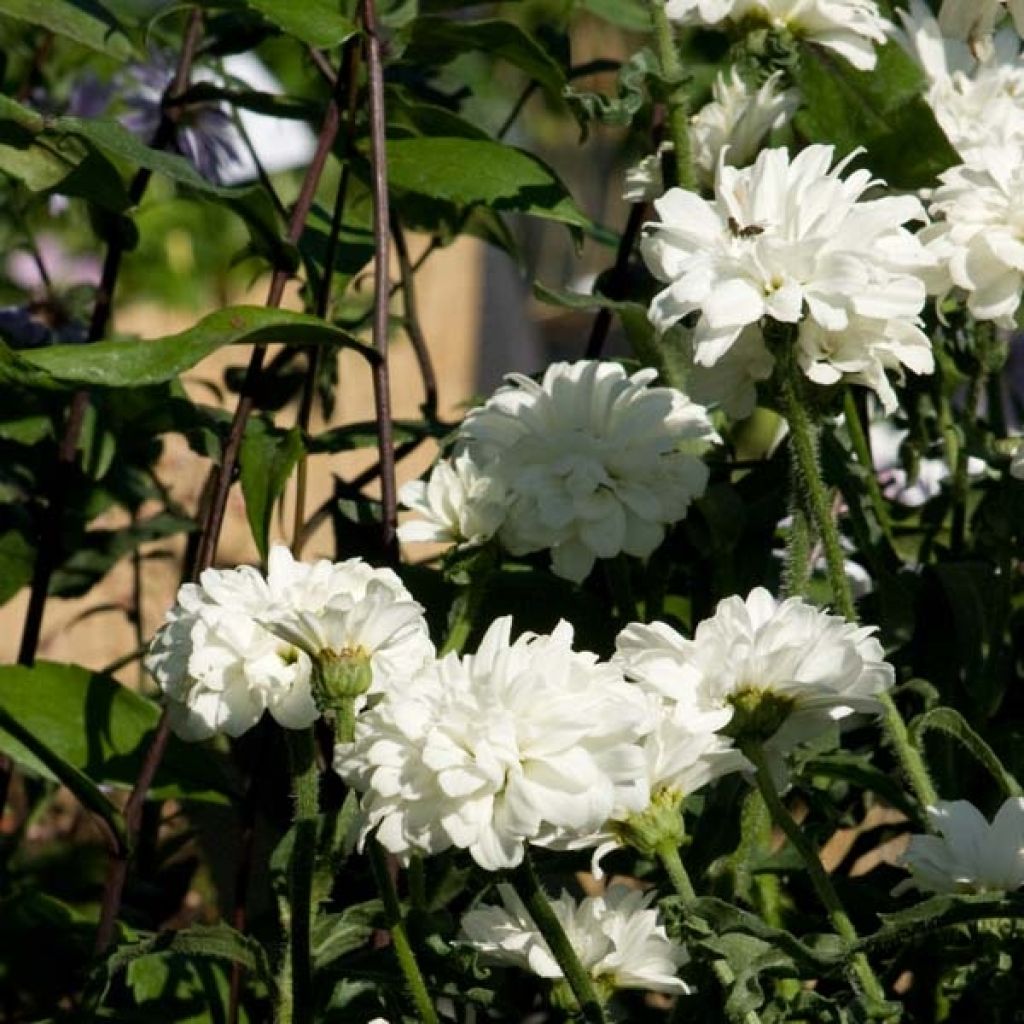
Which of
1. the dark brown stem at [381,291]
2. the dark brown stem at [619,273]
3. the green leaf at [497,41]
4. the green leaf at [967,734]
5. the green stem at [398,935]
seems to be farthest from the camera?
the dark brown stem at [619,273]

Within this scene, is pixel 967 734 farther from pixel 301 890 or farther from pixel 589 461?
pixel 301 890

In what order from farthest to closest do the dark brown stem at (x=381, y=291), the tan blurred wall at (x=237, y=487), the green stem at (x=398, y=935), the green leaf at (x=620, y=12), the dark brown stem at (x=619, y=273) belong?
1. the tan blurred wall at (x=237, y=487)
2. the green leaf at (x=620, y=12)
3. the dark brown stem at (x=619, y=273)
4. the dark brown stem at (x=381, y=291)
5. the green stem at (x=398, y=935)

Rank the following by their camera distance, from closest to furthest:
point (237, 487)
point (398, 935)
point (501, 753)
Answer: point (501, 753) → point (398, 935) → point (237, 487)

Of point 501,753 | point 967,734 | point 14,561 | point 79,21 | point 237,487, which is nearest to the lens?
point 501,753

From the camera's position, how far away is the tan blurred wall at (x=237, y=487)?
7.44 feet

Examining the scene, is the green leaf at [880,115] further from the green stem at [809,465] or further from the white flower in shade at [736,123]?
the green stem at [809,465]

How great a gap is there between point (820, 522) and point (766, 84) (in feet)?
0.87

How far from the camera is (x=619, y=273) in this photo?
1327 millimetres

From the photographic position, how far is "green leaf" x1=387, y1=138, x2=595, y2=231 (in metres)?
1.15

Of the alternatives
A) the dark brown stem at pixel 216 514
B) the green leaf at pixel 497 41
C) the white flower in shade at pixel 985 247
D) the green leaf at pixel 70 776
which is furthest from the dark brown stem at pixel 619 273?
the green leaf at pixel 70 776

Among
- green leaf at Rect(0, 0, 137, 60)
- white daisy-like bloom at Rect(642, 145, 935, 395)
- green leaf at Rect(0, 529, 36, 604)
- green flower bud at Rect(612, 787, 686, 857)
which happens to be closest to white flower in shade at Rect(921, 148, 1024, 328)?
white daisy-like bloom at Rect(642, 145, 935, 395)

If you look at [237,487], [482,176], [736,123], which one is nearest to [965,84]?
[736,123]

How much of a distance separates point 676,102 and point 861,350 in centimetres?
24

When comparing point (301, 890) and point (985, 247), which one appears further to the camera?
point (985, 247)
